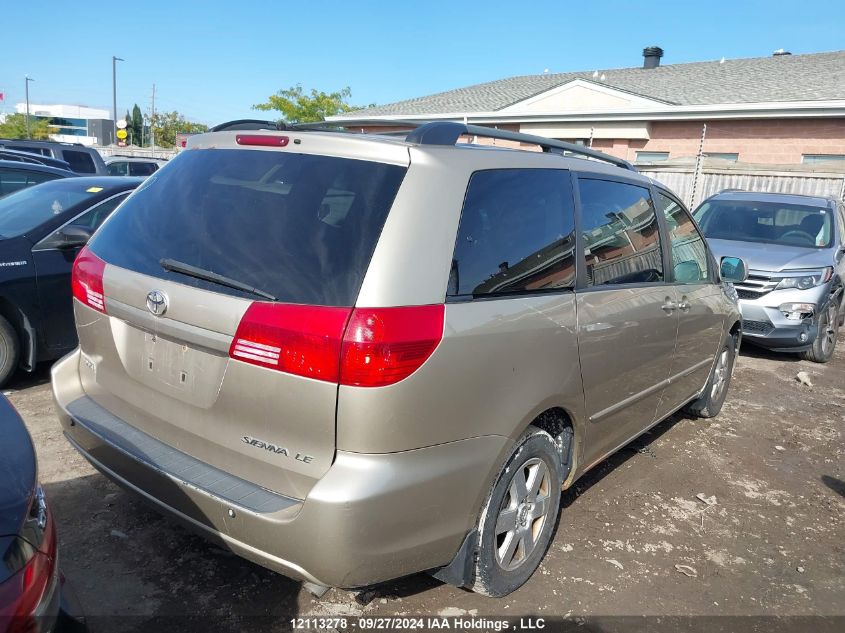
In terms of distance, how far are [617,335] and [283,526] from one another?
6.29 feet

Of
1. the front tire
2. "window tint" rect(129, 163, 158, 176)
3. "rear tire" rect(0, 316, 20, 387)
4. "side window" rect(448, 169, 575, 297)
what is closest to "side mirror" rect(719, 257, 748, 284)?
"side window" rect(448, 169, 575, 297)

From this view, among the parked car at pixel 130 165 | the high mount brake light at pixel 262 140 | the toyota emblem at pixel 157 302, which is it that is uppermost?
the high mount brake light at pixel 262 140

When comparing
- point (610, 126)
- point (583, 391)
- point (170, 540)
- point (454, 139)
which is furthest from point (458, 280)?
point (610, 126)

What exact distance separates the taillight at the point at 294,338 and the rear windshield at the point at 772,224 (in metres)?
7.42

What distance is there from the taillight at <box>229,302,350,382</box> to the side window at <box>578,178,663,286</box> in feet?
4.91

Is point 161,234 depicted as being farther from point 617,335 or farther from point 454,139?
point 617,335

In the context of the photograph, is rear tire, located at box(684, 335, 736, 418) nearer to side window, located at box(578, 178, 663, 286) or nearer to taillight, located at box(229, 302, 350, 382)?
side window, located at box(578, 178, 663, 286)

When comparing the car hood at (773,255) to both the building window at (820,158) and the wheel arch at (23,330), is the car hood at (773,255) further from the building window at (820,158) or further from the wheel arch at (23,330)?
the building window at (820,158)

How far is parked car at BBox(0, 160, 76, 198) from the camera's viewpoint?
7301 millimetres

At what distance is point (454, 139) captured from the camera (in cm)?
255

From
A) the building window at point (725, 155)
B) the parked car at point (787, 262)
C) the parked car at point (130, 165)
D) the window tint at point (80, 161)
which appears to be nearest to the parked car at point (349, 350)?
the parked car at point (787, 262)

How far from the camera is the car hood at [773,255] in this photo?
23.6 feet

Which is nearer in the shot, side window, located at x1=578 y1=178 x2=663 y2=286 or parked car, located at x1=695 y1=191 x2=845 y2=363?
side window, located at x1=578 y1=178 x2=663 y2=286

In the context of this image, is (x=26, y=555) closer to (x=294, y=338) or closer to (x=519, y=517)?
(x=294, y=338)
